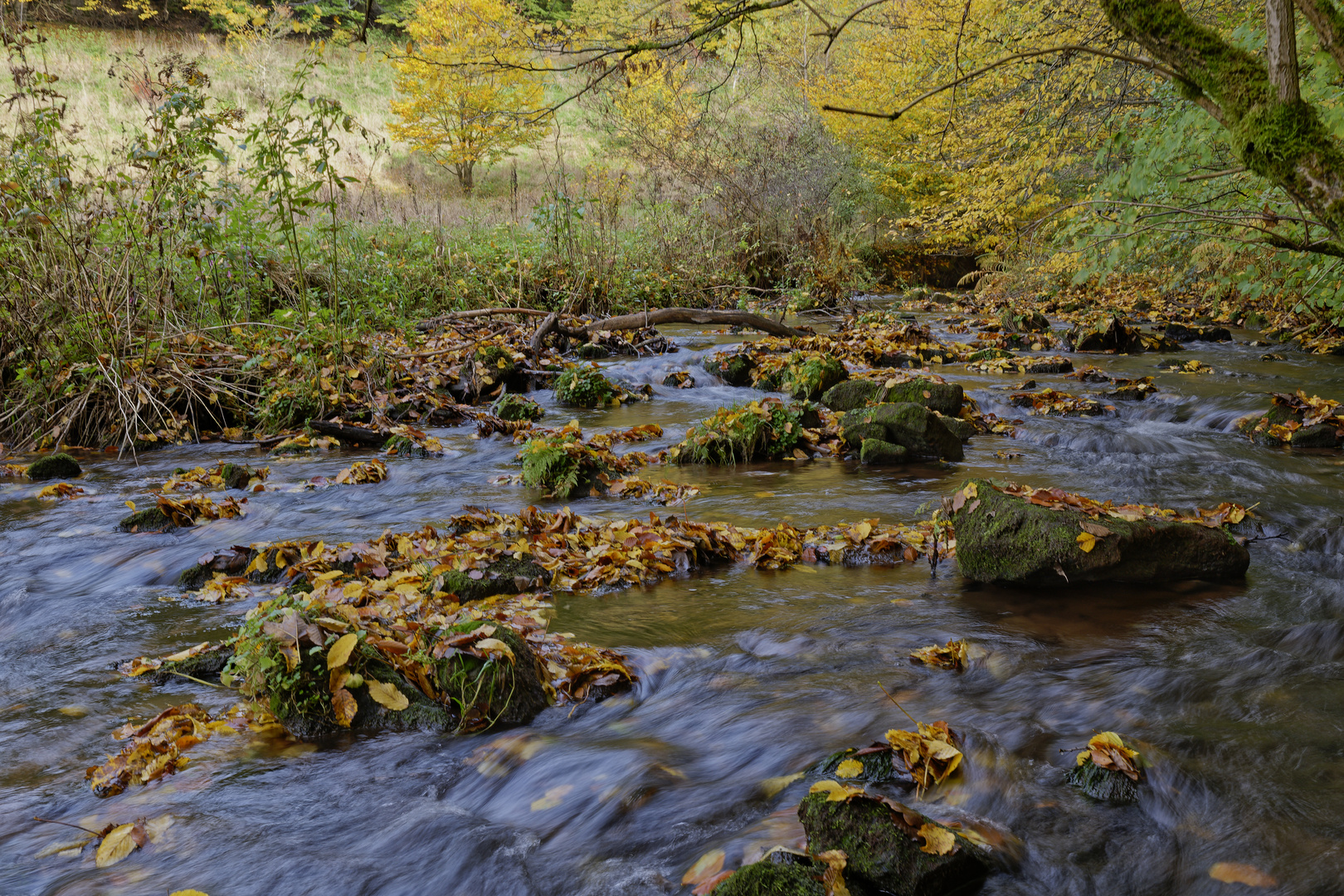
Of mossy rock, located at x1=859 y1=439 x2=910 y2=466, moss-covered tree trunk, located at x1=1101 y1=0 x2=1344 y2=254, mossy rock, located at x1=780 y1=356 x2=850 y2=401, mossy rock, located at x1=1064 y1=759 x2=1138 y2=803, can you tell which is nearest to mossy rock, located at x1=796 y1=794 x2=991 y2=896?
mossy rock, located at x1=1064 y1=759 x2=1138 y2=803

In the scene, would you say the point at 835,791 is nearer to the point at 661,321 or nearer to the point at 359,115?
the point at 661,321

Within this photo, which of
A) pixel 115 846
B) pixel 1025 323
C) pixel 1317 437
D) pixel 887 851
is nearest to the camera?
pixel 887 851

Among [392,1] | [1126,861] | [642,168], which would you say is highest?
[392,1]

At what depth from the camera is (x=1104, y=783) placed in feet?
8.41

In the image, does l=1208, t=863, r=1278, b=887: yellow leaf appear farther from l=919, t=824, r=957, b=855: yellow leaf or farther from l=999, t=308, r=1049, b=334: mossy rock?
l=999, t=308, r=1049, b=334: mossy rock

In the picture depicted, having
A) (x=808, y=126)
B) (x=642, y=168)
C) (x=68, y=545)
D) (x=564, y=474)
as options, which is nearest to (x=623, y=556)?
(x=564, y=474)

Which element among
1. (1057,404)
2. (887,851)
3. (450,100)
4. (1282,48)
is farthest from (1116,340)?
(450,100)

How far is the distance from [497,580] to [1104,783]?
2.77m

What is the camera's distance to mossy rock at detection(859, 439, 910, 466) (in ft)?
22.8

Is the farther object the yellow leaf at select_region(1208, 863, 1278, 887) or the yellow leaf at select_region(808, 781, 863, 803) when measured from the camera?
the yellow leaf at select_region(808, 781, 863, 803)

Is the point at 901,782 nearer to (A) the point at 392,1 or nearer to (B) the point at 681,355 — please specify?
(B) the point at 681,355

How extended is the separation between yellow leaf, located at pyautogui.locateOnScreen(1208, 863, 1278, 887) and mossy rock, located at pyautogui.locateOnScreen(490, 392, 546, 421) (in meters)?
7.35

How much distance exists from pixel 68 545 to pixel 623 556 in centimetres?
355

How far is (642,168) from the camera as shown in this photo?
59.5 feet
